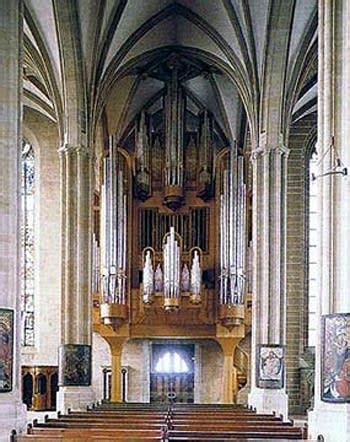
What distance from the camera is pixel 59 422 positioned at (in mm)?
17859

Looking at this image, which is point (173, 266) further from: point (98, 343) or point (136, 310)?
point (98, 343)

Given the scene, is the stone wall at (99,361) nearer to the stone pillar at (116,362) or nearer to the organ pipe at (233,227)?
the stone pillar at (116,362)

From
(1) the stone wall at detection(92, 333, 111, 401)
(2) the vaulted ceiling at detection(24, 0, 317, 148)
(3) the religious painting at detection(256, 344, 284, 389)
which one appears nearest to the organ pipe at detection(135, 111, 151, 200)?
(2) the vaulted ceiling at detection(24, 0, 317, 148)

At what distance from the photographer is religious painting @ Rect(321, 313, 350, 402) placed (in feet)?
45.0

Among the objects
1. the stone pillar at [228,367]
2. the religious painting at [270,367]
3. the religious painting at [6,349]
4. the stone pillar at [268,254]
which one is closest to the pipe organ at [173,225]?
the stone pillar at [228,367]

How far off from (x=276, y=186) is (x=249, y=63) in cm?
376

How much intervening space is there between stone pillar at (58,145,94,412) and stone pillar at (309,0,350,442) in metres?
10.1

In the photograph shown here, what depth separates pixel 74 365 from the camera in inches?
933

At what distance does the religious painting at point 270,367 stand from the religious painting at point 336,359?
8632 mm

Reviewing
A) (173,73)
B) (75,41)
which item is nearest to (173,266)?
(173,73)

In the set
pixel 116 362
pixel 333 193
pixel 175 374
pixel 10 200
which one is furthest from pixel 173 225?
pixel 333 193

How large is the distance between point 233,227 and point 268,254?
5993mm

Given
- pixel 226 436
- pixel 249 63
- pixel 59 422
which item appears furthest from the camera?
pixel 249 63

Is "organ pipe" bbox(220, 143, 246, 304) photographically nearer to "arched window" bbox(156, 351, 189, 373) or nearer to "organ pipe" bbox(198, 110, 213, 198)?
"organ pipe" bbox(198, 110, 213, 198)
